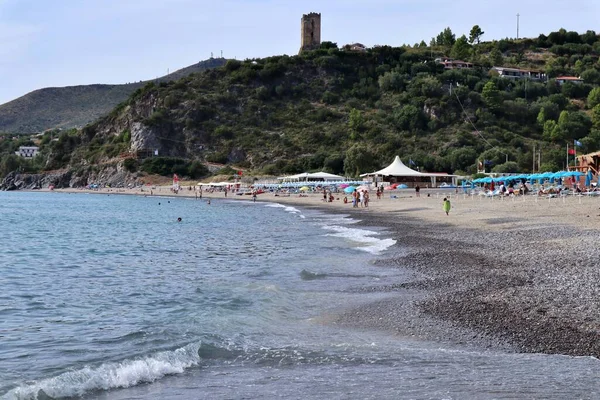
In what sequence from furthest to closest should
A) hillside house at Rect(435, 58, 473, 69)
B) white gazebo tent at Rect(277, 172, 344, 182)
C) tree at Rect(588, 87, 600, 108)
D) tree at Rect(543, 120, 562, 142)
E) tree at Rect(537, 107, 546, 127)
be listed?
hillside house at Rect(435, 58, 473, 69), tree at Rect(588, 87, 600, 108), tree at Rect(537, 107, 546, 127), tree at Rect(543, 120, 562, 142), white gazebo tent at Rect(277, 172, 344, 182)

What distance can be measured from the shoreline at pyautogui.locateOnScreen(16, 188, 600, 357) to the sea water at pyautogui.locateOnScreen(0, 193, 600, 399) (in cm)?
48

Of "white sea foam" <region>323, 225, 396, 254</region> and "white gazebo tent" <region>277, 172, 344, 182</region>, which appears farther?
"white gazebo tent" <region>277, 172, 344, 182</region>

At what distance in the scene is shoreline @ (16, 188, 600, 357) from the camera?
8.76 m

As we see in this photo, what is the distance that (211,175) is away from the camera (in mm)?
93312

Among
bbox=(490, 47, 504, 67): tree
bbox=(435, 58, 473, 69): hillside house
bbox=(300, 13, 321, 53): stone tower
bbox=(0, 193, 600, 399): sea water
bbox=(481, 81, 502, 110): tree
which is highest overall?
bbox=(300, 13, 321, 53): stone tower

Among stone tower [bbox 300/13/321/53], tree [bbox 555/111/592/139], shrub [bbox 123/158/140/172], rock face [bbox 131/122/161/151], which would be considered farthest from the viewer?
stone tower [bbox 300/13/321/53]

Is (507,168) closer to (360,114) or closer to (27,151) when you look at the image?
(360,114)

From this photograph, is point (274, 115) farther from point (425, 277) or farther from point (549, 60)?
point (425, 277)

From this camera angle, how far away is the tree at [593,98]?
9756cm

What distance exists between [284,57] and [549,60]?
48902 millimetres

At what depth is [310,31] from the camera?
438 feet

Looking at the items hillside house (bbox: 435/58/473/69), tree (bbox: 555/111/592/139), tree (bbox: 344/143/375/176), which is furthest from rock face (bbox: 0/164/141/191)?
tree (bbox: 555/111/592/139)

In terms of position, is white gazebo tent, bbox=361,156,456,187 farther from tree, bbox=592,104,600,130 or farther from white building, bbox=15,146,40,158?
white building, bbox=15,146,40,158

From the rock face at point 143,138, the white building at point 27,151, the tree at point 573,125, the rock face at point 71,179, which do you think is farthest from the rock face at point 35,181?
the tree at point 573,125
